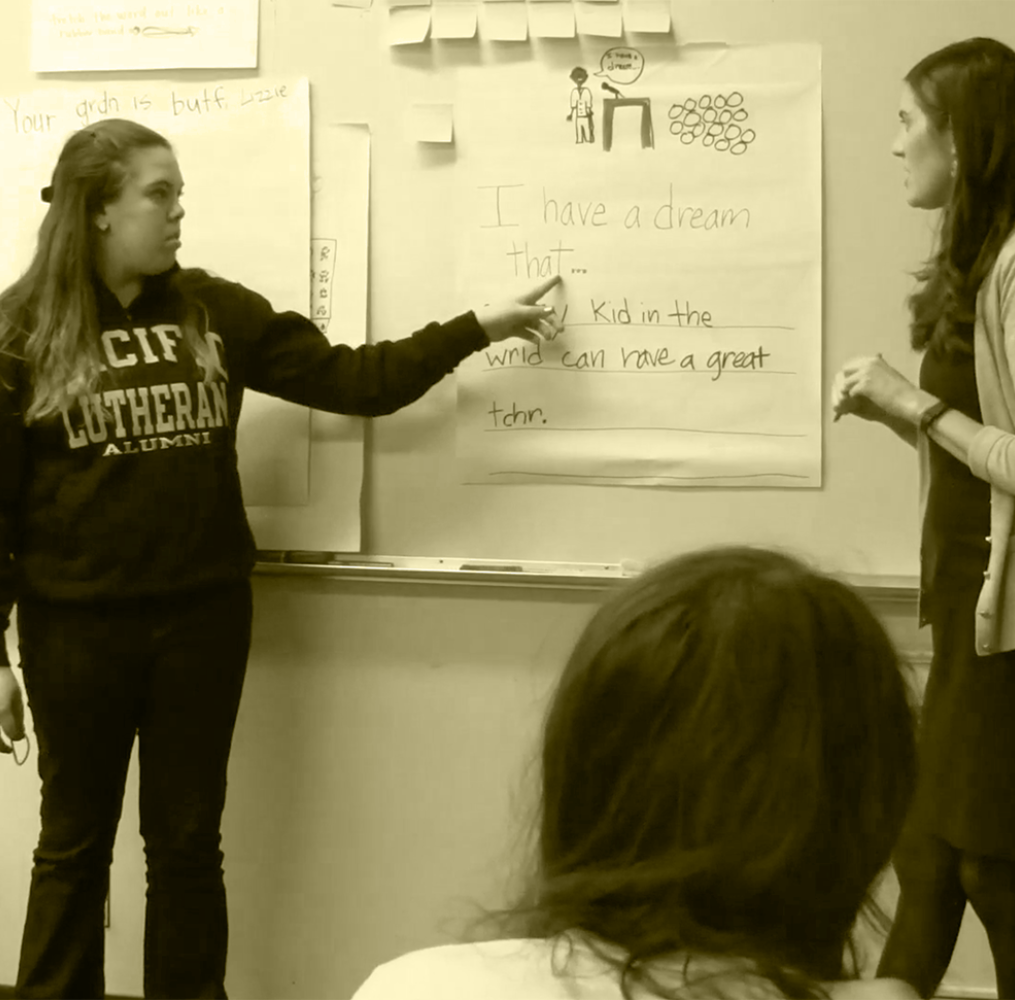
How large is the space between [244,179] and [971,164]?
4.03 ft

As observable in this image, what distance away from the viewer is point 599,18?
78.0 inches

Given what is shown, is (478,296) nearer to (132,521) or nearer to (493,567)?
(493,567)

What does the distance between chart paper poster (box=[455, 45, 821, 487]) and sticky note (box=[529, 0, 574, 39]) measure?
0.06m

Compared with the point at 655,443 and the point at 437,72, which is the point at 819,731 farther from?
the point at 437,72

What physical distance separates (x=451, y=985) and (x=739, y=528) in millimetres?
1370

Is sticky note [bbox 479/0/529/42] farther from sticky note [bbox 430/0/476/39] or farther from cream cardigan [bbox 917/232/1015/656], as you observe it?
cream cardigan [bbox 917/232/1015/656]

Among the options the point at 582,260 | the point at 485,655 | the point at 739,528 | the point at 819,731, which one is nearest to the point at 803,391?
the point at 739,528

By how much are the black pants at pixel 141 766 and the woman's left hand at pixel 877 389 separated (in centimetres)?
99

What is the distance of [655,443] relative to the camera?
2023mm

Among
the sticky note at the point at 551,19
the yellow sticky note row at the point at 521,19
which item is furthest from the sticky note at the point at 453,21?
the sticky note at the point at 551,19

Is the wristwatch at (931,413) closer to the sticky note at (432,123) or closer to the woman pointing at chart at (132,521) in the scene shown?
the woman pointing at chart at (132,521)

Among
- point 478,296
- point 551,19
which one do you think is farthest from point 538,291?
point 551,19

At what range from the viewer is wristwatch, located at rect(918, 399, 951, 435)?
157 centimetres

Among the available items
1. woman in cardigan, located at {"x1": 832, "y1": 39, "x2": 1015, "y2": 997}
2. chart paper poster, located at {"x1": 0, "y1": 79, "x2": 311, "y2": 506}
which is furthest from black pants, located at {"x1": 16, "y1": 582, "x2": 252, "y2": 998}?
woman in cardigan, located at {"x1": 832, "y1": 39, "x2": 1015, "y2": 997}
